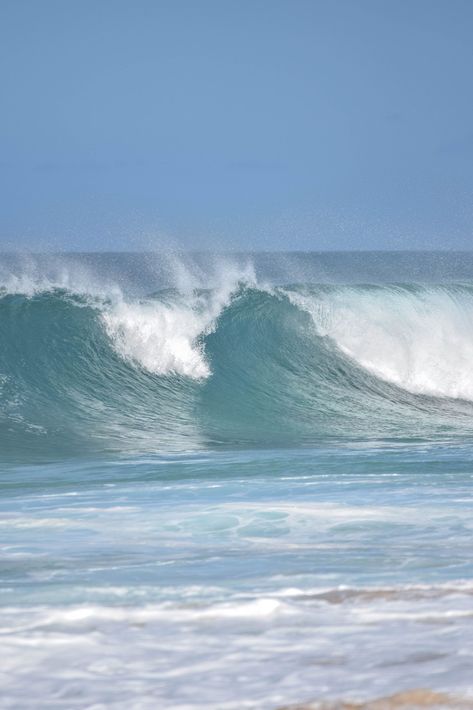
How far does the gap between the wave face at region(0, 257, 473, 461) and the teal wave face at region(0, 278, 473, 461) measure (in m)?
0.02

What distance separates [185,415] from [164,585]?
698cm

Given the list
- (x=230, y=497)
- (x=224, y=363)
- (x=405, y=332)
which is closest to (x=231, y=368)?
(x=224, y=363)

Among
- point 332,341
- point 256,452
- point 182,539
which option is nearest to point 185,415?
point 256,452

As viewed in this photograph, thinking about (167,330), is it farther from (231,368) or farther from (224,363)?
(231,368)

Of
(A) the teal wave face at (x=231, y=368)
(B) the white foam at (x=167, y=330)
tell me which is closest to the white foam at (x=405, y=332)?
(A) the teal wave face at (x=231, y=368)

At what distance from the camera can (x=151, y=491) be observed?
666 cm

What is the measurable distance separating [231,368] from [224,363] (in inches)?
7.4

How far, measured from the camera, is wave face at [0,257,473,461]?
10.3m

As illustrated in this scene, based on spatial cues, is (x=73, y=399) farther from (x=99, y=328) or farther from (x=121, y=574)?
(x=121, y=574)

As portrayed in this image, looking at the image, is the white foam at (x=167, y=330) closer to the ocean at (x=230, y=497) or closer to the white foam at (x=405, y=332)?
the ocean at (x=230, y=497)

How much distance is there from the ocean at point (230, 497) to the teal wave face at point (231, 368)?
0.05 meters

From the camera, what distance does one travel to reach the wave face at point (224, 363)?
1031cm

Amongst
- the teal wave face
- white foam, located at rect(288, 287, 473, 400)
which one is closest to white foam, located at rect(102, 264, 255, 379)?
the teal wave face

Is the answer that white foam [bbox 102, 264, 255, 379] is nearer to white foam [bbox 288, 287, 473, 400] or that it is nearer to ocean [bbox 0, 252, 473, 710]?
ocean [bbox 0, 252, 473, 710]
